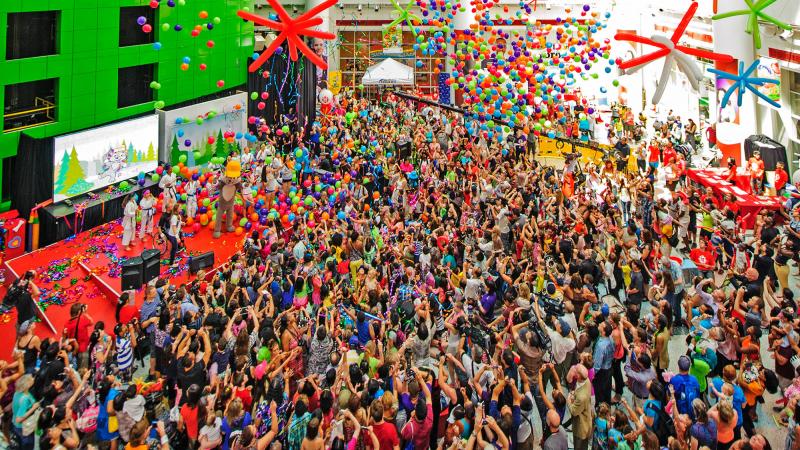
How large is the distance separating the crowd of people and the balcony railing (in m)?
4.44

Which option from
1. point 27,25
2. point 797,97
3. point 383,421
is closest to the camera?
point 383,421

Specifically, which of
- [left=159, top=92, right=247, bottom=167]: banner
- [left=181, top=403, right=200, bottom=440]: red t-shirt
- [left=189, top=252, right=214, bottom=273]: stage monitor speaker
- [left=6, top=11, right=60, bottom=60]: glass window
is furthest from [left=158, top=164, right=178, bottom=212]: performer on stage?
[left=181, top=403, right=200, bottom=440]: red t-shirt

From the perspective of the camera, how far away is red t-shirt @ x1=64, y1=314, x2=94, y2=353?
7.10 metres

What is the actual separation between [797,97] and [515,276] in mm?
10654

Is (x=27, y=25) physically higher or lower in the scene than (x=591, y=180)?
higher

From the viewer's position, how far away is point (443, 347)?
263 inches

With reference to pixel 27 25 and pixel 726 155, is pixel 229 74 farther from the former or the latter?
pixel 726 155

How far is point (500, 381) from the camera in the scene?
561 centimetres

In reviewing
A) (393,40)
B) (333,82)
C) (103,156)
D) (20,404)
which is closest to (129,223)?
(103,156)

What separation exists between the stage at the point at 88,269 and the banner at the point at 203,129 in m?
2.52

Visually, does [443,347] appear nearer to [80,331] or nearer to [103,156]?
[80,331]

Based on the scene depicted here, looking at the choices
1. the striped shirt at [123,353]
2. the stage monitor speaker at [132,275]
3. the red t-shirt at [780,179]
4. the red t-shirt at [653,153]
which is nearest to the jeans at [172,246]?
the stage monitor speaker at [132,275]

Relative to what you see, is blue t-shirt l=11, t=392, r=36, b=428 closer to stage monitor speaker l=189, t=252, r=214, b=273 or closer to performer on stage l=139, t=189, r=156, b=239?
stage monitor speaker l=189, t=252, r=214, b=273

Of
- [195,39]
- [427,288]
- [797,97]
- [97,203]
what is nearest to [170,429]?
[427,288]
